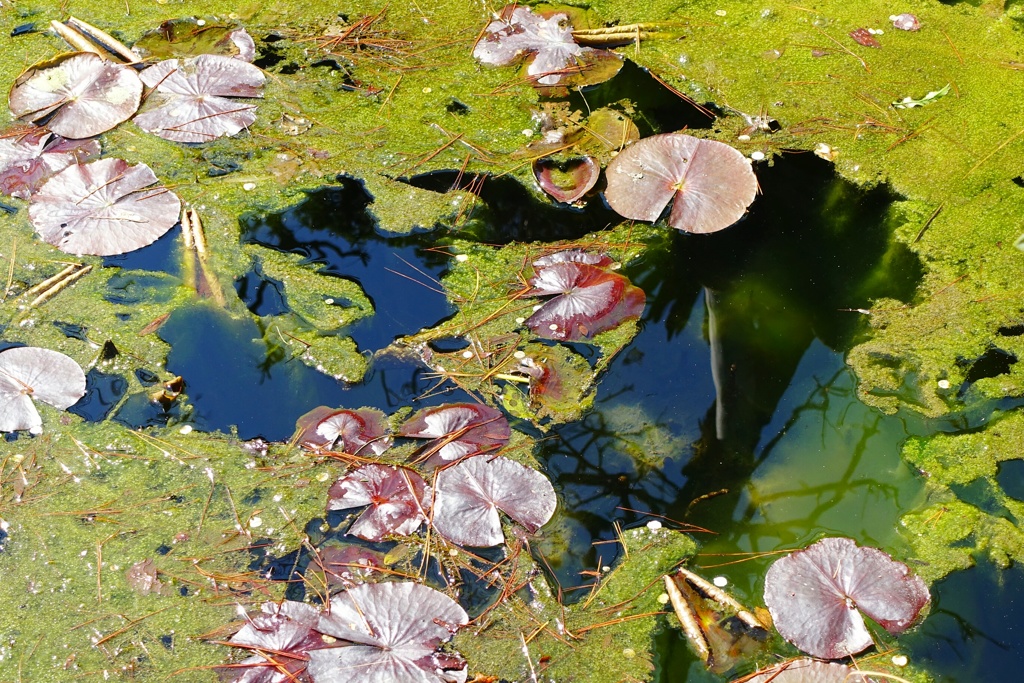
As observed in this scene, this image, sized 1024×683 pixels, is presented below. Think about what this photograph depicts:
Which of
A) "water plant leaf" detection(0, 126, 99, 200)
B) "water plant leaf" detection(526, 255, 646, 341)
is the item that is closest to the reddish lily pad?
"water plant leaf" detection(526, 255, 646, 341)

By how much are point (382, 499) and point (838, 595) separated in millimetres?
1036

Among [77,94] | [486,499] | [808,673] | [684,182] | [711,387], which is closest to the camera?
[808,673]

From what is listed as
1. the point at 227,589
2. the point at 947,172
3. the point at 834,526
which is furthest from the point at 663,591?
the point at 947,172

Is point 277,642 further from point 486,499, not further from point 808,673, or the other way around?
point 808,673

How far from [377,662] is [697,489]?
0.85 meters

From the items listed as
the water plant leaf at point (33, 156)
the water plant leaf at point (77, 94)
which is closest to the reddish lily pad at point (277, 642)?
the water plant leaf at point (33, 156)

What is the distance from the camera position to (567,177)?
2.65m

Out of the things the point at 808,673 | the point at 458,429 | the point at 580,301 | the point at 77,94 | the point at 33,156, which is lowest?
the point at 808,673

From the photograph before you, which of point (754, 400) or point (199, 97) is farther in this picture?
point (199, 97)

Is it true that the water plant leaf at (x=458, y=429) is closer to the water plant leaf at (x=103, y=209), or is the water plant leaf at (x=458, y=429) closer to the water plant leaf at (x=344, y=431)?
the water plant leaf at (x=344, y=431)

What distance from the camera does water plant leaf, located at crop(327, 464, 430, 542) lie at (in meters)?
1.88

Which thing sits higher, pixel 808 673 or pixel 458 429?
pixel 458 429

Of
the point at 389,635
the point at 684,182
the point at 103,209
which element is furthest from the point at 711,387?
the point at 103,209

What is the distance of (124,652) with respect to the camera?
172 cm
